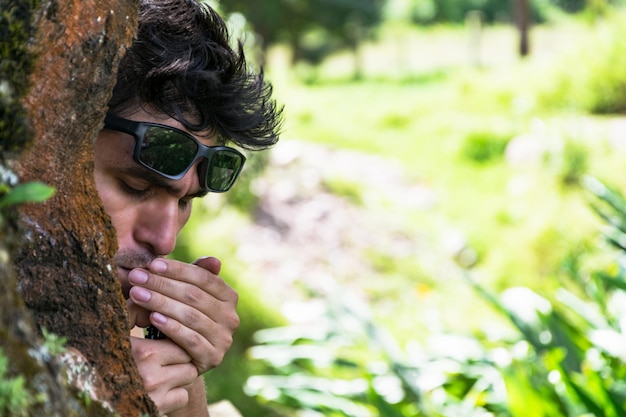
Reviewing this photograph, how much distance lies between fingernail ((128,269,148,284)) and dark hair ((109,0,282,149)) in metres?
0.47

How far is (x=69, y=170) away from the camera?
42.7 inches

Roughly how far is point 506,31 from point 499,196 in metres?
23.4

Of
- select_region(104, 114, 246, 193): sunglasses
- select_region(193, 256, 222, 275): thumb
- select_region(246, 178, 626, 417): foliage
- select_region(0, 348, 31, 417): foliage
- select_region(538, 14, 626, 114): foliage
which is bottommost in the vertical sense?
select_region(538, 14, 626, 114): foliage

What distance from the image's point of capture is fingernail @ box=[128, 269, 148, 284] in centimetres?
153

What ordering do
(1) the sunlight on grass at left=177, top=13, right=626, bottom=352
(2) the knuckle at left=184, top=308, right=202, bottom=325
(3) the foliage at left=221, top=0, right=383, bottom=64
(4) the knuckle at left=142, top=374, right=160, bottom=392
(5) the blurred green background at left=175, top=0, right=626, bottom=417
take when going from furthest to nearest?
(3) the foliage at left=221, top=0, right=383, bottom=64, (1) the sunlight on grass at left=177, top=13, right=626, bottom=352, (5) the blurred green background at left=175, top=0, right=626, bottom=417, (2) the knuckle at left=184, top=308, right=202, bottom=325, (4) the knuckle at left=142, top=374, right=160, bottom=392

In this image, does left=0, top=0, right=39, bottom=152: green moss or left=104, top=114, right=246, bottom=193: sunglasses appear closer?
left=0, top=0, right=39, bottom=152: green moss

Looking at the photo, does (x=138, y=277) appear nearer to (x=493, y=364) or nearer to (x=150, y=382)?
(x=150, y=382)

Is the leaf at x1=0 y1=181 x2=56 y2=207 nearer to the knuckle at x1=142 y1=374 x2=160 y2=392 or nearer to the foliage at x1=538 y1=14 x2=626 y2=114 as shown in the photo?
the knuckle at x1=142 y1=374 x2=160 y2=392

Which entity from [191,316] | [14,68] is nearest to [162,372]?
[191,316]

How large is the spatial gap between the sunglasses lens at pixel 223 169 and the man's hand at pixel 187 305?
0.31 metres

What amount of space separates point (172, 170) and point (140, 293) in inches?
15.8

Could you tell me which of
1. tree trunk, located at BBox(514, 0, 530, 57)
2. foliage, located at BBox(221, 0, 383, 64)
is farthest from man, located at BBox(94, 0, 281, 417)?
foliage, located at BBox(221, 0, 383, 64)

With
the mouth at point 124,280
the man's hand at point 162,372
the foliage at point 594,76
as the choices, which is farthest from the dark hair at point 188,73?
the foliage at point 594,76

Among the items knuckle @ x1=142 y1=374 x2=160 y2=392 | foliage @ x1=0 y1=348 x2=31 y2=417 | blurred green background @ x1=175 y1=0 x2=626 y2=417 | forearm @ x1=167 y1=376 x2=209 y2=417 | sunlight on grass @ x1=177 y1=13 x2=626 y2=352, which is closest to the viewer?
foliage @ x1=0 y1=348 x2=31 y2=417
